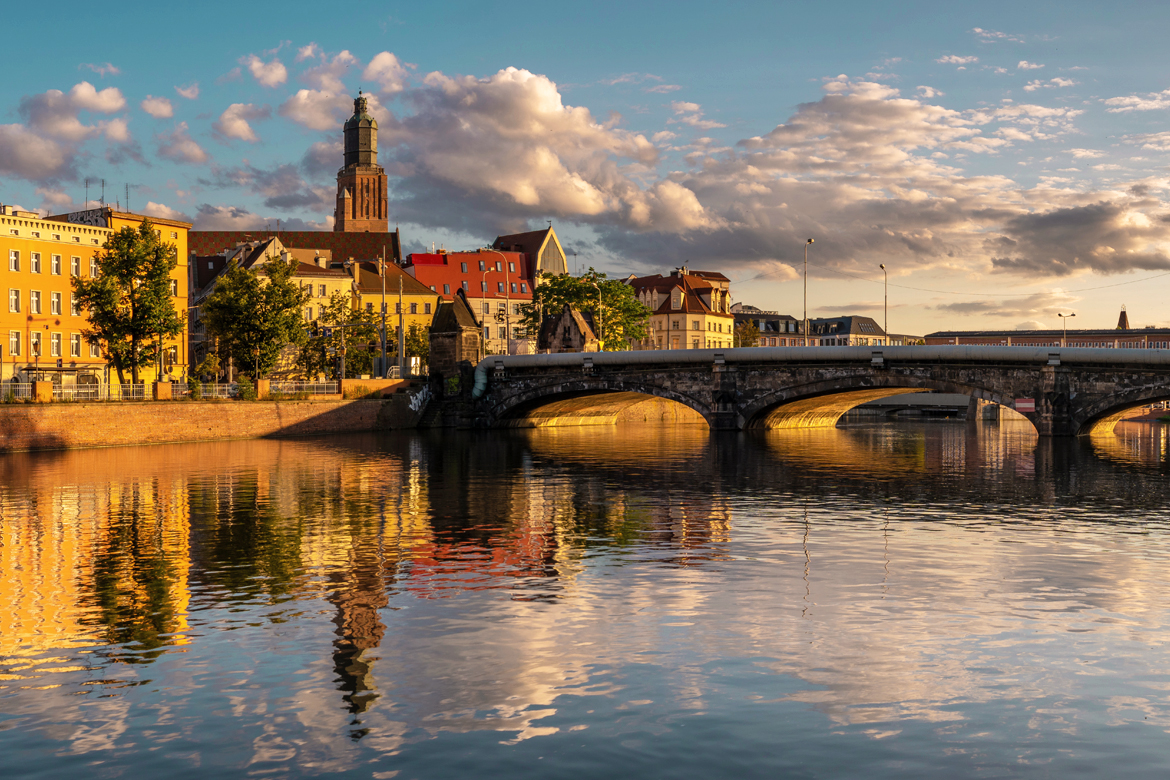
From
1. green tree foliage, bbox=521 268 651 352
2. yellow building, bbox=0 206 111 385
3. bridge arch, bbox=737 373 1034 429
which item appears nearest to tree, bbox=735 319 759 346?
green tree foliage, bbox=521 268 651 352

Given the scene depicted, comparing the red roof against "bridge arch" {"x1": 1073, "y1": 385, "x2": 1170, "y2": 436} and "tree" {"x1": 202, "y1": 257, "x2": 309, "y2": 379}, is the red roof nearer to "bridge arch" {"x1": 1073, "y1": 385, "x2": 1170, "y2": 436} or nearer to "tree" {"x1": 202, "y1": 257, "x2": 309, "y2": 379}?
"tree" {"x1": 202, "y1": 257, "x2": 309, "y2": 379}

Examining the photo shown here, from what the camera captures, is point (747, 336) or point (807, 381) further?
point (747, 336)

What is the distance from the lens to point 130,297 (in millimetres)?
67938

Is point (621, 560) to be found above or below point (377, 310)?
below

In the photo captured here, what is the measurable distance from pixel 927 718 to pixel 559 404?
247ft

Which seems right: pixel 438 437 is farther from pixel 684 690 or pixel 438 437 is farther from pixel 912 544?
pixel 684 690

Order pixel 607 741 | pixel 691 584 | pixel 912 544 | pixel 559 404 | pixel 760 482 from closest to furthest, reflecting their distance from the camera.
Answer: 1. pixel 607 741
2. pixel 691 584
3. pixel 912 544
4. pixel 760 482
5. pixel 559 404

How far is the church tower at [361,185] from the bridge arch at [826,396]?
121 meters

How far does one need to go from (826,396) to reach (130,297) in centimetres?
4579

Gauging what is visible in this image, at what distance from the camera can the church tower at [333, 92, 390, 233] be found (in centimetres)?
19188

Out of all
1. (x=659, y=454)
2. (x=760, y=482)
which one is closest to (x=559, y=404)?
(x=659, y=454)

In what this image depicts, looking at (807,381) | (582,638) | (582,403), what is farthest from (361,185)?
(582,638)

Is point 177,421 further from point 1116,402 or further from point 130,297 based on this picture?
point 1116,402

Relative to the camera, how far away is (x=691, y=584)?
17.9 m
